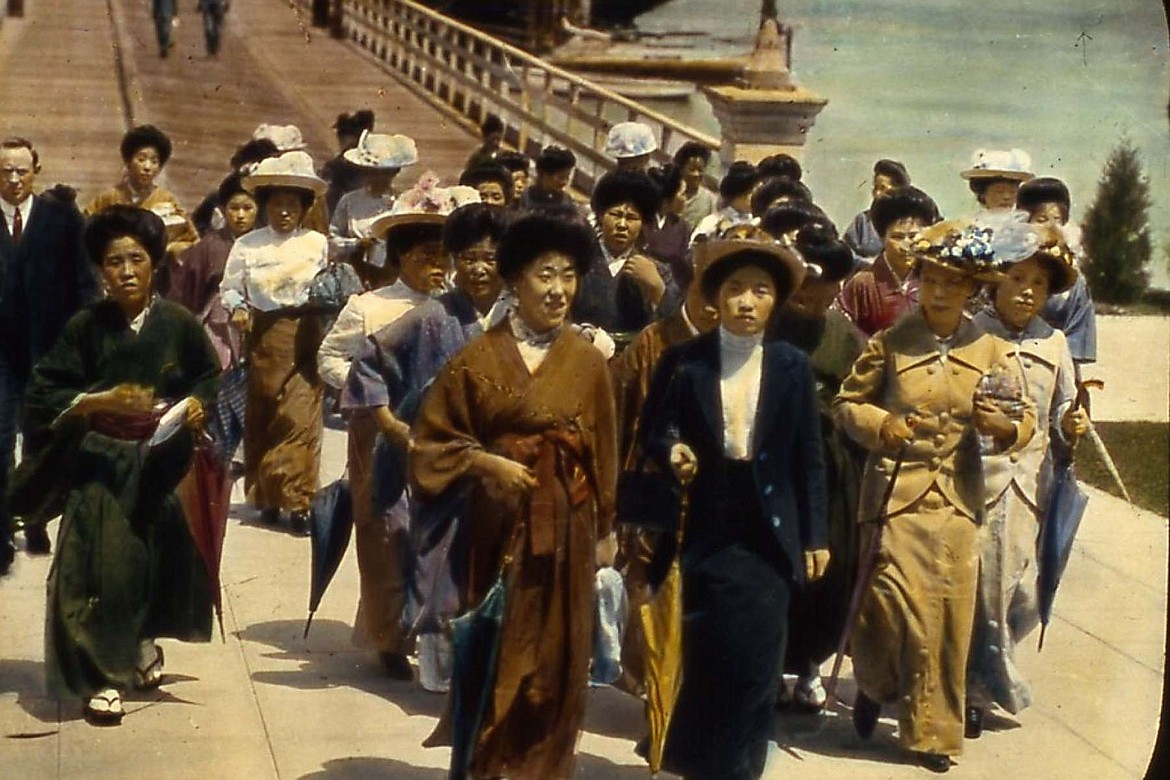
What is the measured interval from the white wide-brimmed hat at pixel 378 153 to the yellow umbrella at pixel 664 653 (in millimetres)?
2618

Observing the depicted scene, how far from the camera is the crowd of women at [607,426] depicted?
5637mm

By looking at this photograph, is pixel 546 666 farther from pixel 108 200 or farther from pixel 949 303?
pixel 108 200

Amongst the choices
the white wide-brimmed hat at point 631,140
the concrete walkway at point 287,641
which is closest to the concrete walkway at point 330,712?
the concrete walkway at point 287,641

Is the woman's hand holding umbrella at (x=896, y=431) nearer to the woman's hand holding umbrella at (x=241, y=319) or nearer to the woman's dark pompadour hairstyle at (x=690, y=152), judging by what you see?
the woman's hand holding umbrella at (x=241, y=319)

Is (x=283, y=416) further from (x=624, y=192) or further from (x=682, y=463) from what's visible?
(x=682, y=463)

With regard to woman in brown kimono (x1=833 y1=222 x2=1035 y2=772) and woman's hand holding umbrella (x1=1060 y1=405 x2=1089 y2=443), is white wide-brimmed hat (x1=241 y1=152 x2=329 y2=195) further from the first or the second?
woman's hand holding umbrella (x1=1060 y1=405 x2=1089 y2=443)

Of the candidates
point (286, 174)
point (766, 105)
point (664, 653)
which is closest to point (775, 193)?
point (766, 105)

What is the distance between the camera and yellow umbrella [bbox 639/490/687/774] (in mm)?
5758

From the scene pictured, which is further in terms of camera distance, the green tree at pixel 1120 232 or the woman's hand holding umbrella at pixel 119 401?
the green tree at pixel 1120 232

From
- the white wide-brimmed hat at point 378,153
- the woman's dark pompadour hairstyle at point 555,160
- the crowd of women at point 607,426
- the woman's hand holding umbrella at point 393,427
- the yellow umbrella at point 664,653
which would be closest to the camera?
the crowd of women at point 607,426

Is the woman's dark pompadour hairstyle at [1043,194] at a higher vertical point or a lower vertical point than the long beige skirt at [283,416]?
higher

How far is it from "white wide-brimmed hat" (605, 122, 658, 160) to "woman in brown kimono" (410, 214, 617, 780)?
346 centimetres

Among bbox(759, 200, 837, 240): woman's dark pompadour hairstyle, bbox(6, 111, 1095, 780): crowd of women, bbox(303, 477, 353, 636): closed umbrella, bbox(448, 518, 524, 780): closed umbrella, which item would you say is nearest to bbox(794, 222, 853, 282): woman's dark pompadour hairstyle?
bbox(6, 111, 1095, 780): crowd of women

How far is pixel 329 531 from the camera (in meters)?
7.04
